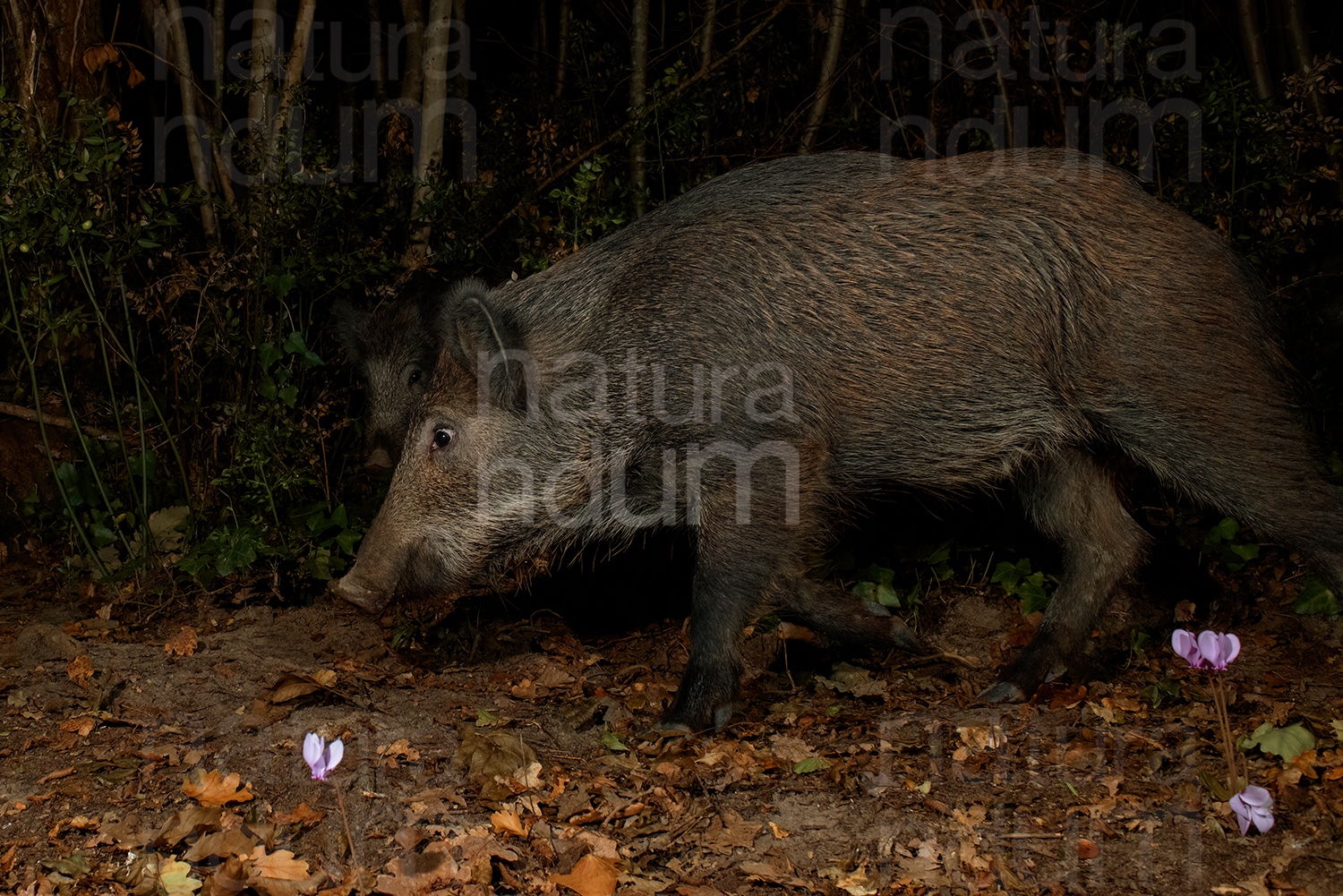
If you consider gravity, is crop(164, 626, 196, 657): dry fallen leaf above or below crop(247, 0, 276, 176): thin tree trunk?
below

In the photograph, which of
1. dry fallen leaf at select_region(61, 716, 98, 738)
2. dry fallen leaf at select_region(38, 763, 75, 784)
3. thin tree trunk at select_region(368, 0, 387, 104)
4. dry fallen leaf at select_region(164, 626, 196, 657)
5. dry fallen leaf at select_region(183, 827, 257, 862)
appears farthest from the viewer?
thin tree trunk at select_region(368, 0, 387, 104)

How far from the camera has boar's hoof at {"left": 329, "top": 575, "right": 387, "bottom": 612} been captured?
3.62 meters

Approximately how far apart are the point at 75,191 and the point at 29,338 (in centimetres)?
102

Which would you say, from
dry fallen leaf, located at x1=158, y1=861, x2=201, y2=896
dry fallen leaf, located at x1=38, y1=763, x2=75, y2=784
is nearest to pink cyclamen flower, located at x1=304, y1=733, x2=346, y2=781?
dry fallen leaf, located at x1=158, y1=861, x2=201, y2=896

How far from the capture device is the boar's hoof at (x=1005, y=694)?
387cm

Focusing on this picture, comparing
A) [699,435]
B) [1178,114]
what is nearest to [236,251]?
[699,435]

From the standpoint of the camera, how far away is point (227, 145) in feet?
15.7

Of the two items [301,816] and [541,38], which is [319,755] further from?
[541,38]

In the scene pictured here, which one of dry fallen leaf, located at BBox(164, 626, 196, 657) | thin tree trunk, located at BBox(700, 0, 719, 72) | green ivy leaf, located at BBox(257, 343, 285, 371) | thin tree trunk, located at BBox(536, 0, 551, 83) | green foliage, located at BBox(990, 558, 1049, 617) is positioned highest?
thin tree trunk, located at BBox(536, 0, 551, 83)

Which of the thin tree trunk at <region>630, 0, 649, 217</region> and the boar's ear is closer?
the boar's ear

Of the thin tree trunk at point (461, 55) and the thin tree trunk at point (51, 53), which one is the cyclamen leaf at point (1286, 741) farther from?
the thin tree trunk at point (51, 53)

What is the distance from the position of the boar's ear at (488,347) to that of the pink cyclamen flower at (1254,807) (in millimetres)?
2256

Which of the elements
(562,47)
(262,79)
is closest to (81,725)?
(262,79)

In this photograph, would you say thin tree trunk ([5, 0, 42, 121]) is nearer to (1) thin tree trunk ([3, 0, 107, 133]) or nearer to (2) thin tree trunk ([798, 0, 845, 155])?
(1) thin tree trunk ([3, 0, 107, 133])
